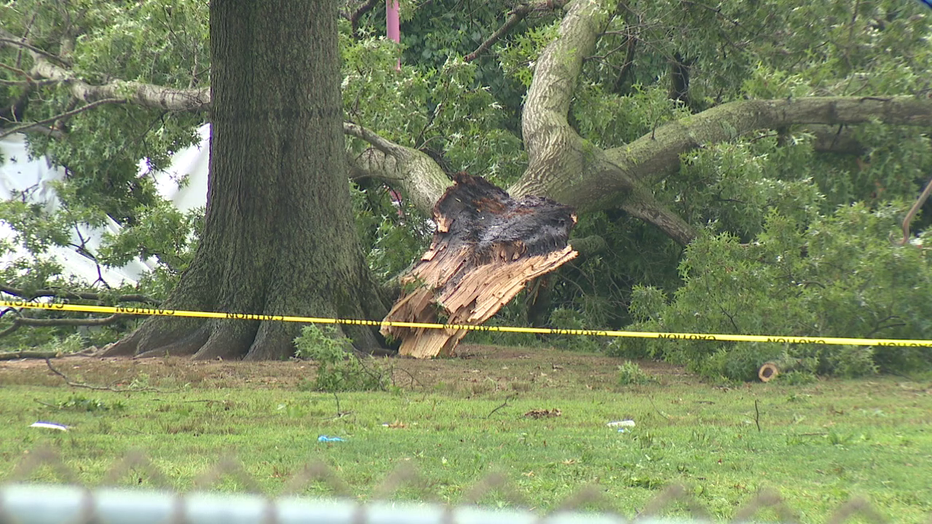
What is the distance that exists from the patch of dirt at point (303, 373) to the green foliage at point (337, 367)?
A: 177mm

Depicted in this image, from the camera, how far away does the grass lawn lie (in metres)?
4.06

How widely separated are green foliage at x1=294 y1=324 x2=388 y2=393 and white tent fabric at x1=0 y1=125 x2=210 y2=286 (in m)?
3.55

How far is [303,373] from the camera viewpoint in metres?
7.40

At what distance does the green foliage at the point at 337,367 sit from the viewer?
6.84 meters

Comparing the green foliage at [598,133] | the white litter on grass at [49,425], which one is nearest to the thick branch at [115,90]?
the green foliage at [598,133]

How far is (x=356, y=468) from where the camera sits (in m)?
4.32

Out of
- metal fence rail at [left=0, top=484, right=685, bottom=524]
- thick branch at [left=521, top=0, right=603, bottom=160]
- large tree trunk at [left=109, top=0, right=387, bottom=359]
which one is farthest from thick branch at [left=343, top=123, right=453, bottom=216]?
metal fence rail at [left=0, top=484, right=685, bottom=524]

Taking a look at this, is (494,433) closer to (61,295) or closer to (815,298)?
(815,298)

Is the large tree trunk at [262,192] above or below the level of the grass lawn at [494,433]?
above

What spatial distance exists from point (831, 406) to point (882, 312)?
181 cm

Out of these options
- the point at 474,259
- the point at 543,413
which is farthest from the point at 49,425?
the point at 474,259

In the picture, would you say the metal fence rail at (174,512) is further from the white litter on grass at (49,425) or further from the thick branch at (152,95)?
the thick branch at (152,95)

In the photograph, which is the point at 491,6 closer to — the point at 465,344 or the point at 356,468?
the point at 465,344

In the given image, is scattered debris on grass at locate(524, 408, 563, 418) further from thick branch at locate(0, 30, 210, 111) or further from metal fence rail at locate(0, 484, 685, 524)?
thick branch at locate(0, 30, 210, 111)
